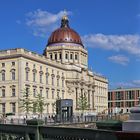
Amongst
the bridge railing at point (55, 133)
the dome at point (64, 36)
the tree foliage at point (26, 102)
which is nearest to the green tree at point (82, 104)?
the dome at point (64, 36)

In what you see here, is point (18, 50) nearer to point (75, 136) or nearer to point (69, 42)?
point (69, 42)

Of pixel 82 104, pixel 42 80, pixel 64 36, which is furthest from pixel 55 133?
pixel 64 36

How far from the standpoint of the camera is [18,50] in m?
107

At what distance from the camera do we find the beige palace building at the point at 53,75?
107062 mm

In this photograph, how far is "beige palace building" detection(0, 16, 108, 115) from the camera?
10706cm

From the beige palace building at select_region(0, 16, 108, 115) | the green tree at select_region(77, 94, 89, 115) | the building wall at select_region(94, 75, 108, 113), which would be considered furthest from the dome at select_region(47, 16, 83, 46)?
the green tree at select_region(77, 94, 89, 115)

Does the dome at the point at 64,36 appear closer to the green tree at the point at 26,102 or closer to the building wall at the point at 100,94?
the building wall at the point at 100,94

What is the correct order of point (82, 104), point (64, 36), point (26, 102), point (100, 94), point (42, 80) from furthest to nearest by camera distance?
point (100, 94), point (64, 36), point (82, 104), point (42, 80), point (26, 102)

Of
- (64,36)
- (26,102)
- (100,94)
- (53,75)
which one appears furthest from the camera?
(100,94)

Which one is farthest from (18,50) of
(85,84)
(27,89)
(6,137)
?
(6,137)

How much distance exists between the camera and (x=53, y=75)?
127250mm

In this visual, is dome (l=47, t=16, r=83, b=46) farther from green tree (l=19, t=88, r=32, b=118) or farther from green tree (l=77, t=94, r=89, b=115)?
green tree (l=19, t=88, r=32, b=118)

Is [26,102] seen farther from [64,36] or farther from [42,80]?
[64,36]

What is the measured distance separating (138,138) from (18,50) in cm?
10211
